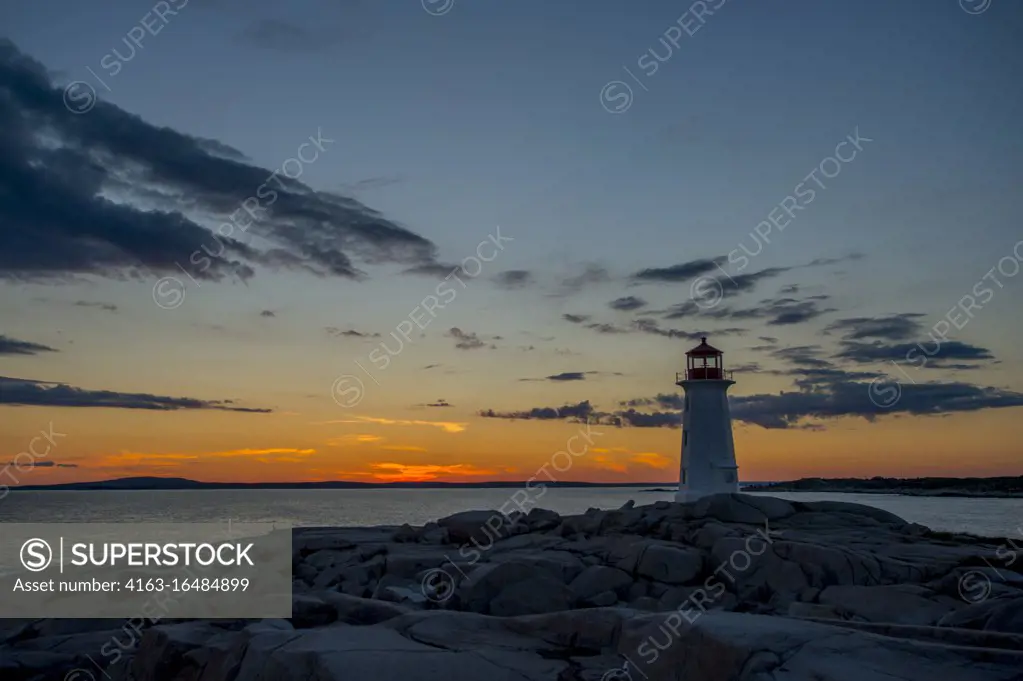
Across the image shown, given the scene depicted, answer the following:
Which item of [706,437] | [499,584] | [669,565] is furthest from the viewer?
[706,437]

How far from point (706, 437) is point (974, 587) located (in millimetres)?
15454

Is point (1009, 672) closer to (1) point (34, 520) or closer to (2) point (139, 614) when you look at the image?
(2) point (139, 614)

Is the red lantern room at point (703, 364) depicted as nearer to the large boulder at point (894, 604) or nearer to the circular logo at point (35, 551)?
the large boulder at point (894, 604)

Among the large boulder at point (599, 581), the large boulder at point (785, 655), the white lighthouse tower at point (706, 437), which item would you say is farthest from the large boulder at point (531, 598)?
the white lighthouse tower at point (706, 437)

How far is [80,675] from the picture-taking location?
1287 centimetres

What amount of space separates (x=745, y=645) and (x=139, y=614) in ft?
43.3

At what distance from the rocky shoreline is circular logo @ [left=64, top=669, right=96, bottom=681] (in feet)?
0.23

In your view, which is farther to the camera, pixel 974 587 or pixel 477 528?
pixel 477 528

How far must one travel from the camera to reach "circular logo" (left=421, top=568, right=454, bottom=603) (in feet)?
47.7

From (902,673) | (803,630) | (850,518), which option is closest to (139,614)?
(803,630)

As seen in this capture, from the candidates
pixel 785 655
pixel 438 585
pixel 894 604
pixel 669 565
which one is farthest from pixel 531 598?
pixel 785 655

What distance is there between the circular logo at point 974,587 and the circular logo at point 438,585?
872cm

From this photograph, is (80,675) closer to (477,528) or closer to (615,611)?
(615,611)

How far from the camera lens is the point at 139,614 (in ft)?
52.9
